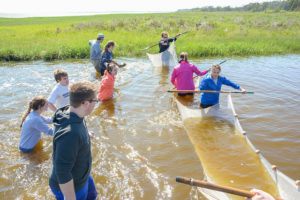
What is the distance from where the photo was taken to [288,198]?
272 cm

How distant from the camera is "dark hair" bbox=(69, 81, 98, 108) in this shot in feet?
6.15

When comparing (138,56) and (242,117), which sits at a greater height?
(138,56)

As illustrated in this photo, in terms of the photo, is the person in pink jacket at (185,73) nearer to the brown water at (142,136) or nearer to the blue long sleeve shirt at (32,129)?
the brown water at (142,136)

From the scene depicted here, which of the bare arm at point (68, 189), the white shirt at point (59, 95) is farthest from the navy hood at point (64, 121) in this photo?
the white shirt at point (59, 95)

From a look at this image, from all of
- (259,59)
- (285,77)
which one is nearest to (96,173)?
(285,77)

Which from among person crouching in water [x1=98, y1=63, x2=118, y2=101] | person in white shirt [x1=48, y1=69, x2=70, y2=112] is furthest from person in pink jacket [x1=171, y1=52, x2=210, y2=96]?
person in white shirt [x1=48, y1=69, x2=70, y2=112]

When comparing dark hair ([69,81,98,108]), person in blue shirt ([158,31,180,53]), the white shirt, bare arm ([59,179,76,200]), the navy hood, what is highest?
person in blue shirt ([158,31,180,53])

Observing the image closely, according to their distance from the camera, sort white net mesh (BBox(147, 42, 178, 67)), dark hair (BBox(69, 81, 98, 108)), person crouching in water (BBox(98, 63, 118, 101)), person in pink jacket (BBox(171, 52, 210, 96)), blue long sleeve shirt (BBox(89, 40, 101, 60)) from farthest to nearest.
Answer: white net mesh (BBox(147, 42, 178, 67)) → blue long sleeve shirt (BBox(89, 40, 101, 60)) → person in pink jacket (BBox(171, 52, 210, 96)) → person crouching in water (BBox(98, 63, 118, 101)) → dark hair (BBox(69, 81, 98, 108))

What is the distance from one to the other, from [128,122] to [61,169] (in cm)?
400

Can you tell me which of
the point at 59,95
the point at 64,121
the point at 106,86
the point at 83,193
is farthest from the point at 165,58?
the point at 64,121

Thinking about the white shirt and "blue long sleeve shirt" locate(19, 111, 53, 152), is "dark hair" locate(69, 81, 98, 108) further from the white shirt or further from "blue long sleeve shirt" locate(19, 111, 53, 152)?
the white shirt

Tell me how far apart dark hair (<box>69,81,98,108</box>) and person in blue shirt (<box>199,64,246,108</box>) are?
4.00 meters

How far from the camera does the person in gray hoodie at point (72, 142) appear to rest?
5.78 ft

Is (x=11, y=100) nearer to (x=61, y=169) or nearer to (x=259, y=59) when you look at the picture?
(x=61, y=169)
